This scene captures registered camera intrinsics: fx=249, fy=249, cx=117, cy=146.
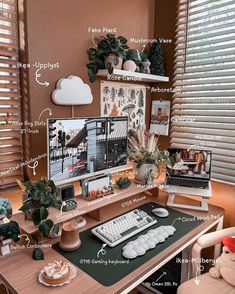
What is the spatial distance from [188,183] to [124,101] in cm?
74

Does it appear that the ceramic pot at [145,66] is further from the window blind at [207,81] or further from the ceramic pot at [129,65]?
the window blind at [207,81]

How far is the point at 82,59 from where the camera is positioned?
4.97ft

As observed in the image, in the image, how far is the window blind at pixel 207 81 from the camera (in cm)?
167

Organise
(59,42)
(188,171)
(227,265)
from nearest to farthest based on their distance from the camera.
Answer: (227,265), (59,42), (188,171)

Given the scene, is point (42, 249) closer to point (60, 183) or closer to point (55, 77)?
point (60, 183)

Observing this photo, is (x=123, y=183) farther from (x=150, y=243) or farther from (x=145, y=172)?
(x=150, y=243)

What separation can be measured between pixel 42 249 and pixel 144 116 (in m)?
1.30

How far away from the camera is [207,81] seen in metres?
1.78

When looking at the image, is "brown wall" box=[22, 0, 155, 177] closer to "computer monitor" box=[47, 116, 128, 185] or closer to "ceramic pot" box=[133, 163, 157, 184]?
"computer monitor" box=[47, 116, 128, 185]

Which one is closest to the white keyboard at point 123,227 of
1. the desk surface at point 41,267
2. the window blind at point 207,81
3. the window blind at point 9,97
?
the desk surface at point 41,267

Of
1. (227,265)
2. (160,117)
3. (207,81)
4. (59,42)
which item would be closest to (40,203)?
(59,42)

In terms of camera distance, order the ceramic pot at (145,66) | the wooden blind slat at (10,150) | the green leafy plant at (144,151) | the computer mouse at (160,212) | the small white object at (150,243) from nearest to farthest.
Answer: the small white object at (150,243), the wooden blind slat at (10,150), the computer mouse at (160,212), the green leafy plant at (144,151), the ceramic pot at (145,66)

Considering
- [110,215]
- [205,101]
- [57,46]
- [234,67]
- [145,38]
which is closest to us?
[57,46]

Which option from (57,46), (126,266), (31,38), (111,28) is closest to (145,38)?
(111,28)
